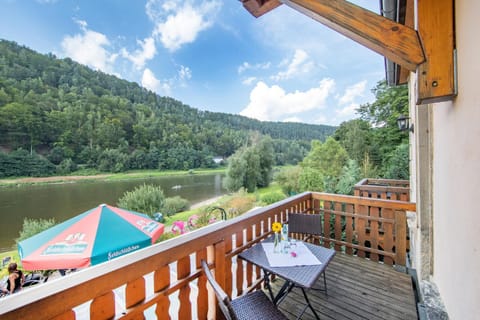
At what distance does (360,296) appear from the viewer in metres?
2.18

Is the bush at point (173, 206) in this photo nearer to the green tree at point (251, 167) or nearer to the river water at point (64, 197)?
the river water at point (64, 197)

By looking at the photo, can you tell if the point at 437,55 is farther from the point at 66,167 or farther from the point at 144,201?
the point at 66,167

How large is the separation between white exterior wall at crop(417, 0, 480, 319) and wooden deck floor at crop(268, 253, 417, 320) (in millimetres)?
696

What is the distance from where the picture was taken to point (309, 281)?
1521 millimetres

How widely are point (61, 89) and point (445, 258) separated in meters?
35.9

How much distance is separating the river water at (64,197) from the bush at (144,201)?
238 inches

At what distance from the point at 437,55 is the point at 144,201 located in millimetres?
14139

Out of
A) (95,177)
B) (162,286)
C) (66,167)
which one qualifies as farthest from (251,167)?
(66,167)

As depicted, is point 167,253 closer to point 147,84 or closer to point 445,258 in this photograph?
point 445,258

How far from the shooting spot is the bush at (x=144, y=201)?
41.7ft

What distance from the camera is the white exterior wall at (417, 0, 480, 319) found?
0.88 m

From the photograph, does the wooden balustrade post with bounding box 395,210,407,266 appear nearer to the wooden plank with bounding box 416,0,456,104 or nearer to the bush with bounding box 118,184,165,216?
the wooden plank with bounding box 416,0,456,104

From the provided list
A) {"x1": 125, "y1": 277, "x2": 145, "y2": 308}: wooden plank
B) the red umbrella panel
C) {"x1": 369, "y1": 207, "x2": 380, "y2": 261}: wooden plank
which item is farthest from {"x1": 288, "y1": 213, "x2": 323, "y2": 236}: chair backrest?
the red umbrella panel

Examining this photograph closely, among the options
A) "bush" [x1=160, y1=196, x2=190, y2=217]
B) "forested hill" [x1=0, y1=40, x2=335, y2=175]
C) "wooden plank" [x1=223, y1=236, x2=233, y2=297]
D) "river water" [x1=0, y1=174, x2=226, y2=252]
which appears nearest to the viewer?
"wooden plank" [x1=223, y1=236, x2=233, y2=297]
